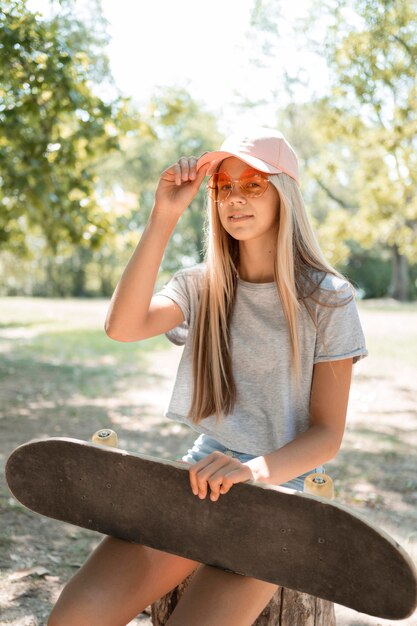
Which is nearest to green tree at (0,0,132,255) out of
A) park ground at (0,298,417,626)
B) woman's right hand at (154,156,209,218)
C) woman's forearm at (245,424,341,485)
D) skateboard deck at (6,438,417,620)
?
park ground at (0,298,417,626)

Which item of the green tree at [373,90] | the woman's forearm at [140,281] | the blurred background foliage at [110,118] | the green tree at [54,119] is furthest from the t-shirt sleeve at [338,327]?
the green tree at [373,90]

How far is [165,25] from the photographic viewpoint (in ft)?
38.4

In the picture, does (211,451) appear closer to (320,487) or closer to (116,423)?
(320,487)

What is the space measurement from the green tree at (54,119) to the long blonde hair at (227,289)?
299cm

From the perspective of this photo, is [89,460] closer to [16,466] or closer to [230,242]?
[16,466]

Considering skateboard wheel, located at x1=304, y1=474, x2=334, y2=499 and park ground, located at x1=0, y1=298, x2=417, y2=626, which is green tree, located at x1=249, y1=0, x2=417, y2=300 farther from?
skateboard wheel, located at x1=304, y1=474, x2=334, y2=499

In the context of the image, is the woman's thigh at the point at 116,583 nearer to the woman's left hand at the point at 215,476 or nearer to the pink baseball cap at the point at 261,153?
the woman's left hand at the point at 215,476

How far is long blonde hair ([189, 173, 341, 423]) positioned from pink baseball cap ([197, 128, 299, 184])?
0.04 m

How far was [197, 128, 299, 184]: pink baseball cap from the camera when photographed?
87.2 inches

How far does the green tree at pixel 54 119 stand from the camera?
4867 mm

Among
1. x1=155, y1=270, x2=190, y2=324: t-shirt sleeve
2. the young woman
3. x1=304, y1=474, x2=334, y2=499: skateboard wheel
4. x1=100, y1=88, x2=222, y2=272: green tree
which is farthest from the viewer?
x1=100, y1=88, x2=222, y2=272: green tree

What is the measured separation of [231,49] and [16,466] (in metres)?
12.8

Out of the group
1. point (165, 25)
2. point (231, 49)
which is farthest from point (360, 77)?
point (231, 49)

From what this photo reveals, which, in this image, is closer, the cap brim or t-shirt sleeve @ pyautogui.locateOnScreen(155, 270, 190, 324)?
the cap brim
